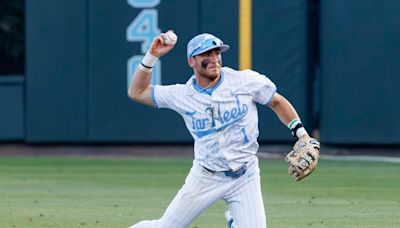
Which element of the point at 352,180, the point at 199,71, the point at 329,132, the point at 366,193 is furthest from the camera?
the point at 329,132

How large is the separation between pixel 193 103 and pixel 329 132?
978 centimetres

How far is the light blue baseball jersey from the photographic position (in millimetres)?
7371

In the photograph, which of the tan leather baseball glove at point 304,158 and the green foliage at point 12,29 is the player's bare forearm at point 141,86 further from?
the green foliage at point 12,29

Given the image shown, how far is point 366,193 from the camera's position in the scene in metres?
12.1

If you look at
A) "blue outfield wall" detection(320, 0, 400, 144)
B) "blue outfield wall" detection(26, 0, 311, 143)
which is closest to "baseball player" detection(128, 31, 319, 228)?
"blue outfield wall" detection(320, 0, 400, 144)

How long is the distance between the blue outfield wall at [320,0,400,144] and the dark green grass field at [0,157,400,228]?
1.05 m

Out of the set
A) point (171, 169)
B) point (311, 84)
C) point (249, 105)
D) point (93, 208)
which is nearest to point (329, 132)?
point (311, 84)

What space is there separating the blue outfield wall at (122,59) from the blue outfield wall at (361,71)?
45 cm

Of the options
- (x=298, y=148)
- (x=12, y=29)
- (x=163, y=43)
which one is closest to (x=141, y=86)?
(x=163, y=43)

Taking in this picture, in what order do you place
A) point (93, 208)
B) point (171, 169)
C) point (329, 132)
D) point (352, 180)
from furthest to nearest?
point (329, 132) < point (171, 169) < point (352, 180) < point (93, 208)

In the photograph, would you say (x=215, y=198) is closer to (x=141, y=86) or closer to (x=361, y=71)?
(x=141, y=86)

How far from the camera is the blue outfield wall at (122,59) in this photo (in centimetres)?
1722

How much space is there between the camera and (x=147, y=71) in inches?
299

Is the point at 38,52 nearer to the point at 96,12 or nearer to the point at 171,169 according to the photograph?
the point at 96,12
